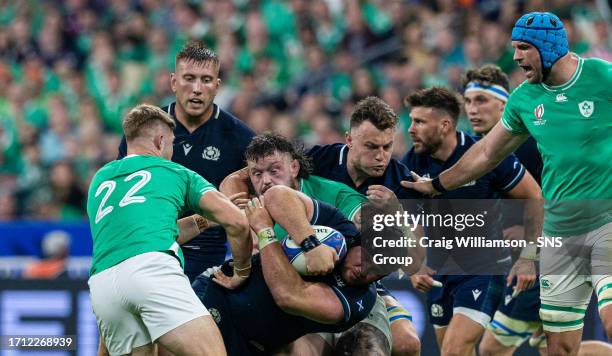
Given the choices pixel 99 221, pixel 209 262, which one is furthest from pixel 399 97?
pixel 99 221

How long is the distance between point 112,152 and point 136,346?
7.66 meters

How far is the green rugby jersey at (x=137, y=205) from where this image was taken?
5787 millimetres

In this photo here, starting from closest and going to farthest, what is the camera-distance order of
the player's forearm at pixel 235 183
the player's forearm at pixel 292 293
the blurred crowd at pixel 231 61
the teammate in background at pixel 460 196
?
the player's forearm at pixel 292 293 < the player's forearm at pixel 235 183 < the teammate in background at pixel 460 196 < the blurred crowd at pixel 231 61

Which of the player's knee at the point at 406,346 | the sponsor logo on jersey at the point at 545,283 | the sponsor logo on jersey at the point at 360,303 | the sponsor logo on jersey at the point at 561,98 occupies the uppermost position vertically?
the sponsor logo on jersey at the point at 561,98

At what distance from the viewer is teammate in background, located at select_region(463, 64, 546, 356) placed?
26.6 ft

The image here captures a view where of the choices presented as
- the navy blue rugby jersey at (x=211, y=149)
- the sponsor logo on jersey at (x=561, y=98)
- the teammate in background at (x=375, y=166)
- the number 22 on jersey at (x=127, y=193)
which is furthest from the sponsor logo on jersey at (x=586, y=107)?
the number 22 on jersey at (x=127, y=193)

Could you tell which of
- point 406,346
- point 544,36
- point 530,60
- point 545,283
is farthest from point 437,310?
point 544,36

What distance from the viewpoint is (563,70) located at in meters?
6.41

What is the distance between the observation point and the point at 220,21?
1472 centimetres

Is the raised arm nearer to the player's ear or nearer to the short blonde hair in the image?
the player's ear

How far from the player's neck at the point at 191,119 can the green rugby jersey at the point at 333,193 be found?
1.17 meters

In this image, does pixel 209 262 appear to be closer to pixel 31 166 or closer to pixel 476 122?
pixel 476 122

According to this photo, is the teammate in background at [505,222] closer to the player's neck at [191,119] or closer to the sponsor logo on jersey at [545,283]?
the sponsor logo on jersey at [545,283]

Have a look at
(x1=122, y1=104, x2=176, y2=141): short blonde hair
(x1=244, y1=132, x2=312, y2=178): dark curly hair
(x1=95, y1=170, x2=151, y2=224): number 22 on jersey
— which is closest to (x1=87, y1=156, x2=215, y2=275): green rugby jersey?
(x1=95, y1=170, x2=151, y2=224): number 22 on jersey
